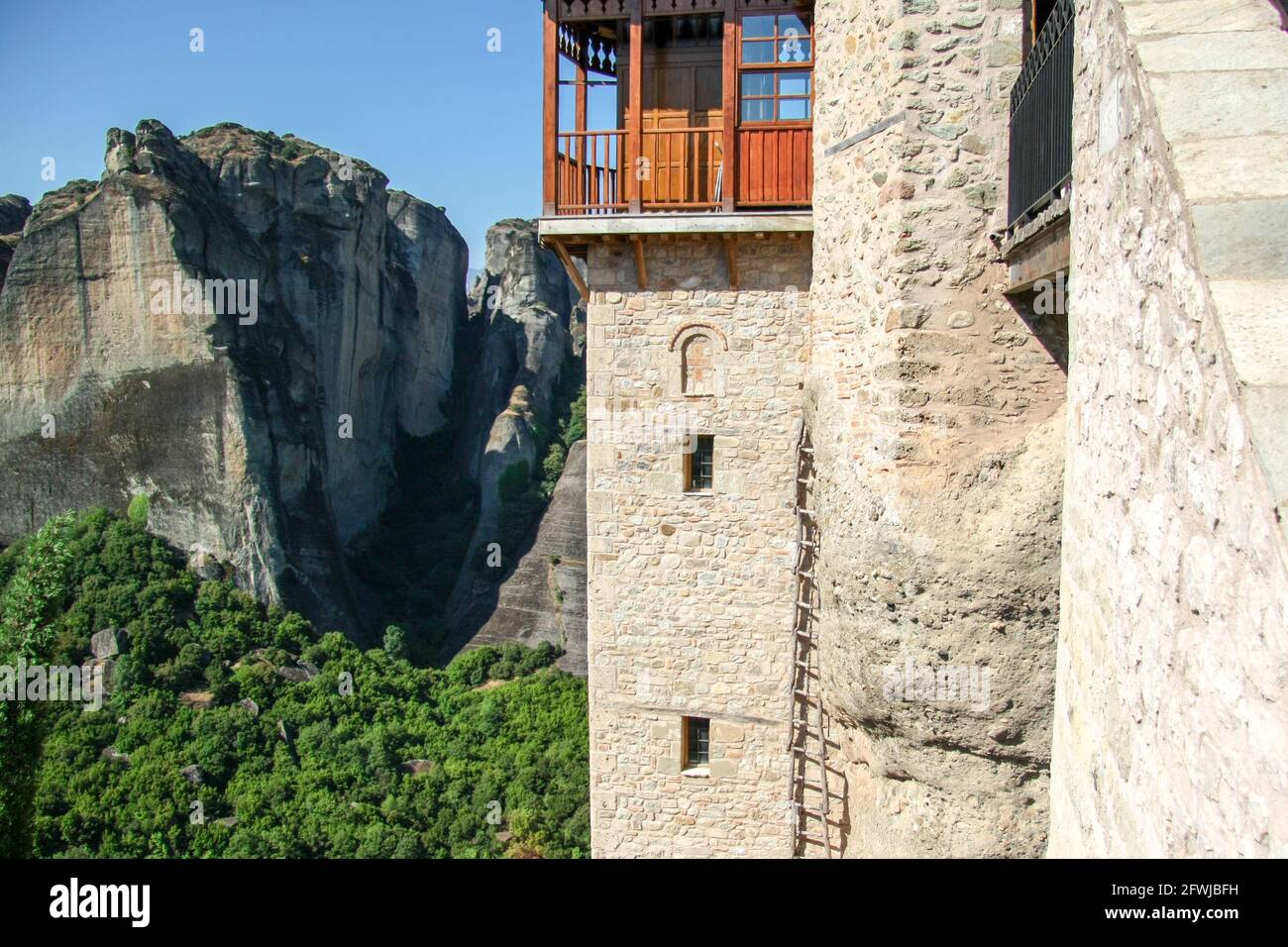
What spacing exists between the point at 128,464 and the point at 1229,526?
3828 centimetres

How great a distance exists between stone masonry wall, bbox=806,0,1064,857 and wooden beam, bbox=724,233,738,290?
2538 millimetres

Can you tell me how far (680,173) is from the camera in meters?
9.17

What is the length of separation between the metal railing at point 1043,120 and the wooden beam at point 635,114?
4032 millimetres

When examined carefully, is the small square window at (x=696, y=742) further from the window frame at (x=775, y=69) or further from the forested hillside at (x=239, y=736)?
the forested hillside at (x=239, y=736)

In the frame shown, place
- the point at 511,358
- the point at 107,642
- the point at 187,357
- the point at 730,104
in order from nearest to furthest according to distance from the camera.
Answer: the point at 730,104
the point at 107,642
the point at 187,357
the point at 511,358

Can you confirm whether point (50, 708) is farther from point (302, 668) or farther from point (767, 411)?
point (767, 411)

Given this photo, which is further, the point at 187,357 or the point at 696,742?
the point at 187,357

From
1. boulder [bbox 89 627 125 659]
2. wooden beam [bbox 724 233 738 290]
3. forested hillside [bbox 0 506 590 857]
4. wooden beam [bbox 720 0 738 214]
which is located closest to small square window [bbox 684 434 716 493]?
wooden beam [bbox 724 233 738 290]

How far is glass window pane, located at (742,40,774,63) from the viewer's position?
9.20 metres

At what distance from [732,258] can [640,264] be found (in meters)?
0.85

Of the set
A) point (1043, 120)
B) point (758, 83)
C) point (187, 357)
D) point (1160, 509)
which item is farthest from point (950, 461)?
point (187, 357)

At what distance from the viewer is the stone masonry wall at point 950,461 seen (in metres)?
5.57

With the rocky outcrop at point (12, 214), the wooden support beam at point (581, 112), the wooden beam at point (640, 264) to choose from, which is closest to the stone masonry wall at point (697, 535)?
the wooden beam at point (640, 264)

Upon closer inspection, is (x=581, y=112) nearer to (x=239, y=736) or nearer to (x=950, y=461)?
(x=950, y=461)
